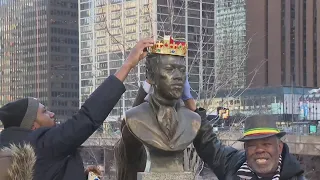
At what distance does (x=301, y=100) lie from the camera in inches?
2103

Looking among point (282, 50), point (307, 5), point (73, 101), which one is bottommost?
point (73, 101)

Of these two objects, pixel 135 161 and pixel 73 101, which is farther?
pixel 73 101

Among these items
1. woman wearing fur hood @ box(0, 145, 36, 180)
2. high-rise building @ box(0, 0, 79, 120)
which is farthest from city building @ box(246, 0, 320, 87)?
woman wearing fur hood @ box(0, 145, 36, 180)

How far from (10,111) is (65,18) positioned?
86.4 meters

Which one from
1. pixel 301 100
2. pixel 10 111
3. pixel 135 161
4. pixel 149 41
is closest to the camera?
pixel 10 111

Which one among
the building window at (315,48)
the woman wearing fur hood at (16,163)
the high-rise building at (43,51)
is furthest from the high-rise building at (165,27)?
the high-rise building at (43,51)

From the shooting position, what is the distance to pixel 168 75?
4109mm

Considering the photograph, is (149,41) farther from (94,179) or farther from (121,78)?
(94,179)

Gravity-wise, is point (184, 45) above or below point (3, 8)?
below

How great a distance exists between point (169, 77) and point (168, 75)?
2 centimetres

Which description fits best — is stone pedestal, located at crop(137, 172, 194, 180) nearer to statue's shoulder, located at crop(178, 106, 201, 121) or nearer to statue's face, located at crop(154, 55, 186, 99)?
statue's shoulder, located at crop(178, 106, 201, 121)

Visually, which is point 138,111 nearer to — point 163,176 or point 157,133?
point 157,133

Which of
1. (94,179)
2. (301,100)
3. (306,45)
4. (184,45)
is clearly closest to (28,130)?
(94,179)

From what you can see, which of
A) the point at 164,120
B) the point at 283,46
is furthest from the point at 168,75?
the point at 283,46
